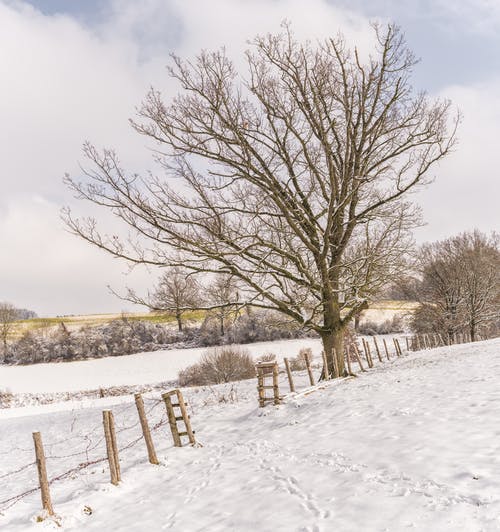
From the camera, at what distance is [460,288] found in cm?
3341

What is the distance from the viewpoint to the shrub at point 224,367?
101ft

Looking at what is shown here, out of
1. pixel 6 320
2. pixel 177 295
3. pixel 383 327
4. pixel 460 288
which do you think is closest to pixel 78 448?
pixel 177 295

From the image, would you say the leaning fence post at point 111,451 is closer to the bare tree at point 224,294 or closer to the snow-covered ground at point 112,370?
the bare tree at point 224,294

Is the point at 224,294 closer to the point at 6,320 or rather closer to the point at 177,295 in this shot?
the point at 177,295

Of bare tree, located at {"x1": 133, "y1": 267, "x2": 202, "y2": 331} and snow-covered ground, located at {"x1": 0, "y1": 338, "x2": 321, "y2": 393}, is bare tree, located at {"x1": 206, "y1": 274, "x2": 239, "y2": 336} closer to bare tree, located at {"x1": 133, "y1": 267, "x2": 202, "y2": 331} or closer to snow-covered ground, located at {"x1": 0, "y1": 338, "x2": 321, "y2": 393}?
bare tree, located at {"x1": 133, "y1": 267, "x2": 202, "y2": 331}

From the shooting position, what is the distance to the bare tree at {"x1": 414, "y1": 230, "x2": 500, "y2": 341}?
107 feet

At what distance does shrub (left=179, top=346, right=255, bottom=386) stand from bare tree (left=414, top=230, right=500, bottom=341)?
15756 millimetres

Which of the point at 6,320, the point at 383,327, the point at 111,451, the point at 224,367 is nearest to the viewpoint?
the point at 111,451

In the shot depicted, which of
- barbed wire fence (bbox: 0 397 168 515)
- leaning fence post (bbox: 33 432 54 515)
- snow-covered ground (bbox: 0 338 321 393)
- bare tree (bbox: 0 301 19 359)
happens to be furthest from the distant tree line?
leaning fence post (bbox: 33 432 54 515)

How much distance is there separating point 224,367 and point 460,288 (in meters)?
20.0

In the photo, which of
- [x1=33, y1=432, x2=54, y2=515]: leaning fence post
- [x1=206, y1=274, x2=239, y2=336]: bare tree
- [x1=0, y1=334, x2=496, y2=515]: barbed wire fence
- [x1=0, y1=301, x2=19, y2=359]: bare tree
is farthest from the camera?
[x1=0, y1=301, x2=19, y2=359]: bare tree

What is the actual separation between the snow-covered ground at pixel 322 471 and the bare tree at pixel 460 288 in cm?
2138

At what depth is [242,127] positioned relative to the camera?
14.8 meters

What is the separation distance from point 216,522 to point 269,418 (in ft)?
20.8
